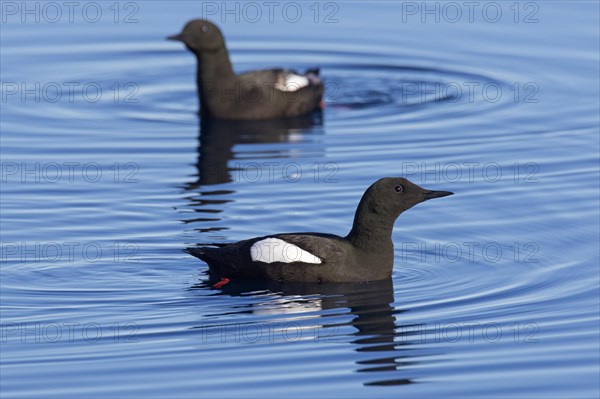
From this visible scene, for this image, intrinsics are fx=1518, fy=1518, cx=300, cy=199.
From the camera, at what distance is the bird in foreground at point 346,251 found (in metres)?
16.5

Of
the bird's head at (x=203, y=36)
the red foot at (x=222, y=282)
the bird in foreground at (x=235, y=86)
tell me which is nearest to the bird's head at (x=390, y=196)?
the red foot at (x=222, y=282)

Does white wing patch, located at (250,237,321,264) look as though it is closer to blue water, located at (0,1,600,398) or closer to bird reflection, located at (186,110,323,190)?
blue water, located at (0,1,600,398)

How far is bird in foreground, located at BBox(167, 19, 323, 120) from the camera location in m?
24.1

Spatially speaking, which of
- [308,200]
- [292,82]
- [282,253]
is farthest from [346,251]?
[292,82]

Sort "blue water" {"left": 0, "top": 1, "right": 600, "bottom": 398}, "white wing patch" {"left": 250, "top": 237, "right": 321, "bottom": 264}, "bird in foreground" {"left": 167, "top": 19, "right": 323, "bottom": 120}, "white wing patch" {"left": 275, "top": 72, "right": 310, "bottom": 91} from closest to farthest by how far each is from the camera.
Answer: "blue water" {"left": 0, "top": 1, "right": 600, "bottom": 398}, "white wing patch" {"left": 250, "top": 237, "right": 321, "bottom": 264}, "bird in foreground" {"left": 167, "top": 19, "right": 323, "bottom": 120}, "white wing patch" {"left": 275, "top": 72, "right": 310, "bottom": 91}

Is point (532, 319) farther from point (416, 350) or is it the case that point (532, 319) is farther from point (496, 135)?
point (496, 135)

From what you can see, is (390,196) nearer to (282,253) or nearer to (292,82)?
(282,253)

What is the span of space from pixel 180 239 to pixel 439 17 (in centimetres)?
1208

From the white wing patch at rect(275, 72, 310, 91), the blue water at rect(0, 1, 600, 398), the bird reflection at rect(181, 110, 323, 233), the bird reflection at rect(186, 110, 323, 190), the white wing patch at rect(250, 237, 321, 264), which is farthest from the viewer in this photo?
the white wing patch at rect(275, 72, 310, 91)

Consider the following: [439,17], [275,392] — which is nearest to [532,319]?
[275,392]

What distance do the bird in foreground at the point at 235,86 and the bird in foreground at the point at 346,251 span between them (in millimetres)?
7770

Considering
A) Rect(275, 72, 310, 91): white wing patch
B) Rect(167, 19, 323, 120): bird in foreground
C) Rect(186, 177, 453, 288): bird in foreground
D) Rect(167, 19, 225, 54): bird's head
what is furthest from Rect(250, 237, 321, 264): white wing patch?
Rect(167, 19, 225, 54): bird's head

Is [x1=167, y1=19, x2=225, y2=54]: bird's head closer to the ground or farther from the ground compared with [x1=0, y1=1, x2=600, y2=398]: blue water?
farther from the ground

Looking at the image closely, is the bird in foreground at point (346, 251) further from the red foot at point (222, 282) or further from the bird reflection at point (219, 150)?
the bird reflection at point (219, 150)
